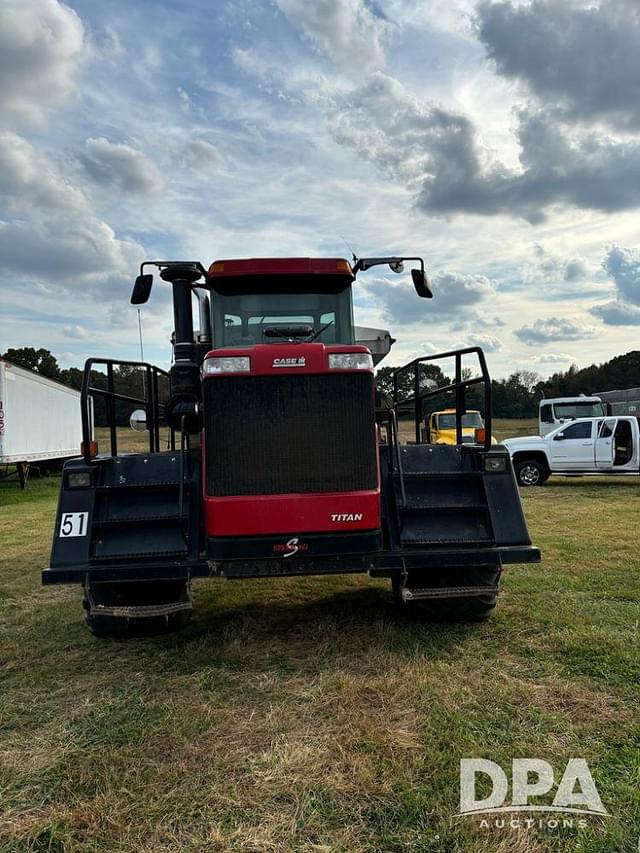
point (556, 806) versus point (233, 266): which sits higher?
point (233, 266)

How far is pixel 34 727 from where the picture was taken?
11.1 ft

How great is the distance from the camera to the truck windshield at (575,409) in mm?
23938

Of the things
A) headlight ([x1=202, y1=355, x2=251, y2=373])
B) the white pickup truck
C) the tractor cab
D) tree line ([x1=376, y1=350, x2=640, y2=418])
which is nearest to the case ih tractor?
headlight ([x1=202, y1=355, x2=251, y2=373])

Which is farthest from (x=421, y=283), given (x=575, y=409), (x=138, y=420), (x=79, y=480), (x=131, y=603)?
(x=575, y=409)

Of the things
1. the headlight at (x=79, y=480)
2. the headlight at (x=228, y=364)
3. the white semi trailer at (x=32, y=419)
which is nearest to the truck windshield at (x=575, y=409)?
the white semi trailer at (x=32, y=419)

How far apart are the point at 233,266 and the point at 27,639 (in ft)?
10.7

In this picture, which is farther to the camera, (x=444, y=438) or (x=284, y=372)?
(x=444, y=438)

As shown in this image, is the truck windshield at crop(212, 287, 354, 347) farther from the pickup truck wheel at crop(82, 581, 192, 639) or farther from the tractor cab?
the pickup truck wheel at crop(82, 581, 192, 639)

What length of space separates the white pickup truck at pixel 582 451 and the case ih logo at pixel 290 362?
12647 millimetres

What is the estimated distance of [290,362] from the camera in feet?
13.4

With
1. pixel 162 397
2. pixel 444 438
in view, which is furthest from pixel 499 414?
pixel 162 397

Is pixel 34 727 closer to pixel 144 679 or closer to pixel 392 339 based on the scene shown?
pixel 144 679

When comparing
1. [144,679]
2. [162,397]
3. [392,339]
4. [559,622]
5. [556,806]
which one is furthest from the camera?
[162,397]

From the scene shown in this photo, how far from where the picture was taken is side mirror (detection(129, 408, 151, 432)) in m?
5.61
